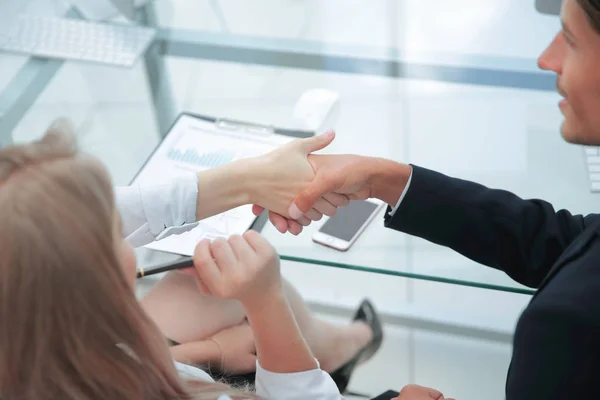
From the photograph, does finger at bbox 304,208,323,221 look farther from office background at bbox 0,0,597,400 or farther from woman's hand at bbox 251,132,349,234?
office background at bbox 0,0,597,400

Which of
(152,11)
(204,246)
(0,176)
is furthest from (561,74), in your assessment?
(152,11)

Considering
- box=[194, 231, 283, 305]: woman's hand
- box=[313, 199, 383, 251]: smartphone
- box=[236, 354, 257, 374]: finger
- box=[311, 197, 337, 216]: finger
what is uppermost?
box=[194, 231, 283, 305]: woman's hand

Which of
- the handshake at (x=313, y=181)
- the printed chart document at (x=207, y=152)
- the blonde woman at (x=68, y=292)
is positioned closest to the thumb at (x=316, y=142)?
the handshake at (x=313, y=181)

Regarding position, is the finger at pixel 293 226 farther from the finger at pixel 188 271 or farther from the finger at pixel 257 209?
the finger at pixel 188 271

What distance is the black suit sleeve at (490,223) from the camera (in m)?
1.10

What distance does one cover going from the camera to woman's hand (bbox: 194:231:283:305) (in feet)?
3.28

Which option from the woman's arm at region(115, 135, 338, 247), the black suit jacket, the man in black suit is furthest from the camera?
the woman's arm at region(115, 135, 338, 247)

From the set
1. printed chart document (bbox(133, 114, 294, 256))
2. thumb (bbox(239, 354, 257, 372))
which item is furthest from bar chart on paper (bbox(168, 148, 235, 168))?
thumb (bbox(239, 354, 257, 372))

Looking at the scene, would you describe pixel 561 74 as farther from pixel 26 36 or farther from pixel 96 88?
pixel 26 36

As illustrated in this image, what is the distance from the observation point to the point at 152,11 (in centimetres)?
172

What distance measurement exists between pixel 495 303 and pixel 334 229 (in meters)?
0.66

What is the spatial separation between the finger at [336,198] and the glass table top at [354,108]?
63 millimetres

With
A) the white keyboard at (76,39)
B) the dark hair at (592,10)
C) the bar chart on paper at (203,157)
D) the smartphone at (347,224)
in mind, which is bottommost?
the smartphone at (347,224)

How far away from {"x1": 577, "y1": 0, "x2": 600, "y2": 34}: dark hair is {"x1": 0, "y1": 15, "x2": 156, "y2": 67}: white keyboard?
983 mm
